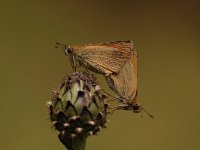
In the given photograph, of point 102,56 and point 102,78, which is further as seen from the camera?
point 102,78

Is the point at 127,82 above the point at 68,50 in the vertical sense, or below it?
below

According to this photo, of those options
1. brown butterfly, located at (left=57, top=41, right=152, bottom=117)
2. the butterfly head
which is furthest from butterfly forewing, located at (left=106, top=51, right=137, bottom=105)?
the butterfly head

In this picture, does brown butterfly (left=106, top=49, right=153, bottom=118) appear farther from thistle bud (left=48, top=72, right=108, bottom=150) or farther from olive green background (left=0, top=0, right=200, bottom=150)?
olive green background (left=0, top=0, right=200, bottom=150)

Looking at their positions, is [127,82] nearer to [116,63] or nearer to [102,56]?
[116,63]

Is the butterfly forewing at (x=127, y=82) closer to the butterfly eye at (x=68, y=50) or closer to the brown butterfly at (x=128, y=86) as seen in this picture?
the brown butterfly at (x=128, y=86)

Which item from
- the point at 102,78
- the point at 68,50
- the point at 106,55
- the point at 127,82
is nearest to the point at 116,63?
the point at 106,55
